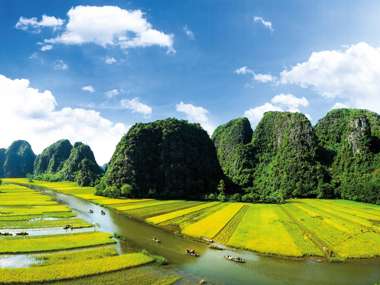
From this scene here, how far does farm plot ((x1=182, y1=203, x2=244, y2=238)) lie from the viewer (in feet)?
170

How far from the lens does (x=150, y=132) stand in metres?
121

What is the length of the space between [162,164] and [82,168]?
58.2 metres

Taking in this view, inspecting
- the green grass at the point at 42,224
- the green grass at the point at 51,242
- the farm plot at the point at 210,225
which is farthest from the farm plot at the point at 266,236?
the green grass at the point at 42,224

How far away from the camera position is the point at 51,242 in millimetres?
43094

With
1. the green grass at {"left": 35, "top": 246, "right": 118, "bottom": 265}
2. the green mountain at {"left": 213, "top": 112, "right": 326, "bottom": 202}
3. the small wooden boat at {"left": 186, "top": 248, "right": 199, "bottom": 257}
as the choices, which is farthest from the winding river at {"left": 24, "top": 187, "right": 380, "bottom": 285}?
the green mountain at {"left": 213, "top": 112, "right": 326, "bottom": 202}

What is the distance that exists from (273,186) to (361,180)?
30876 millimetres

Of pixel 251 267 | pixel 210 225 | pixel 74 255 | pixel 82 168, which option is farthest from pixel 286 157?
pixel 74 255

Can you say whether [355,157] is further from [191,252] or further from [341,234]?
[191,252]

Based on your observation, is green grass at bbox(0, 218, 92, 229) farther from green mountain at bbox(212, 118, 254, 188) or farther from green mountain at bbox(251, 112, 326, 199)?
green mountain at bbox(212, 118, 254, 188)

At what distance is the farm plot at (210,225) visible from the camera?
5169cm

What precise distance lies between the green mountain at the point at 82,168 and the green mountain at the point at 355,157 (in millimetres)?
95372

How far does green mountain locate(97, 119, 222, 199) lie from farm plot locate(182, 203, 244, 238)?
121 ft

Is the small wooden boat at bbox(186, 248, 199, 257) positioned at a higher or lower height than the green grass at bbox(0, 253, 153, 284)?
higher

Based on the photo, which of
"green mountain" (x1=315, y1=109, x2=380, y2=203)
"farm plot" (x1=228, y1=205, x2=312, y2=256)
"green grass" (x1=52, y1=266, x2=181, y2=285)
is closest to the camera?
"green grass" (x1=52, y1=266, x2=181, y2=285)
